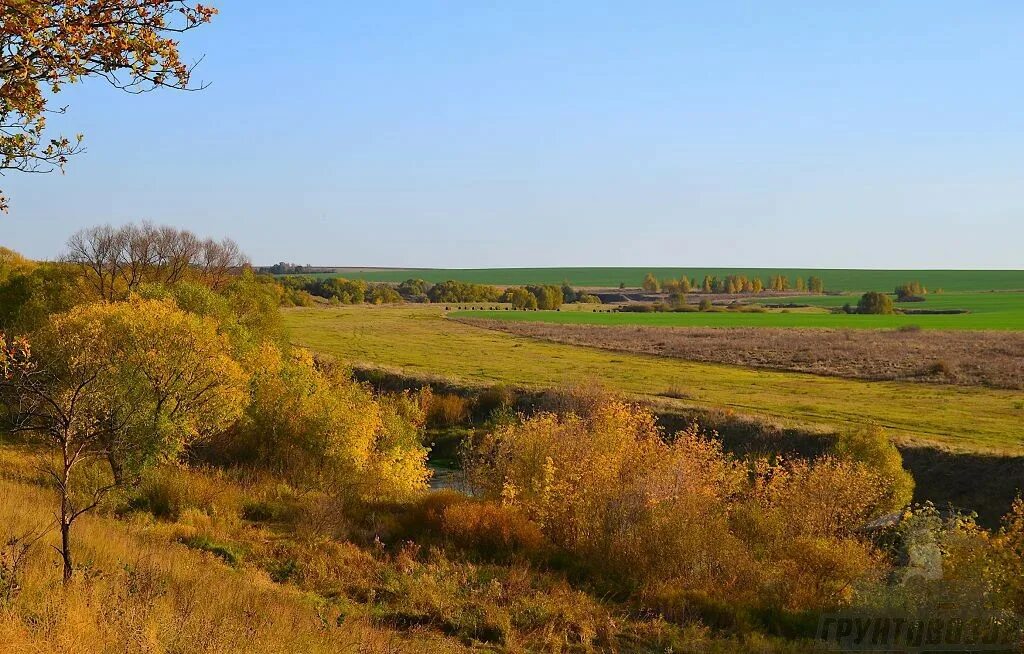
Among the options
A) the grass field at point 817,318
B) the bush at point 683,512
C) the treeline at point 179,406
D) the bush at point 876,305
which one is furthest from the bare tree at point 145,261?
the bush at point 876,305

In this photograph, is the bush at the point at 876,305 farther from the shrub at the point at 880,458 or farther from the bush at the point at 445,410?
the shrub at the point at 880,458

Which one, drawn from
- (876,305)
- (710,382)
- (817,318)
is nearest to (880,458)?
(710,382)

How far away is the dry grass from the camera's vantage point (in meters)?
71.8

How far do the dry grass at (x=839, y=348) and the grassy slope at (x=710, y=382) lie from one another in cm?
485

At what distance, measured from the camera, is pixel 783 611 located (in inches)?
656

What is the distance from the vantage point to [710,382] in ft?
228

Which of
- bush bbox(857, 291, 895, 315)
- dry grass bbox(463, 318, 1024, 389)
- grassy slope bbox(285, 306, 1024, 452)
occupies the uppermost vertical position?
bush bbox(857, 291, 895, 315)

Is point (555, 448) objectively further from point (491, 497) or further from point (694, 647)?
point (694, 647)

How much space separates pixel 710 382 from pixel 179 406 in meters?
52.6

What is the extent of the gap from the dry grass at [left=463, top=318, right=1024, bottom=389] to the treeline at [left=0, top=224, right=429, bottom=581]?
158 ft

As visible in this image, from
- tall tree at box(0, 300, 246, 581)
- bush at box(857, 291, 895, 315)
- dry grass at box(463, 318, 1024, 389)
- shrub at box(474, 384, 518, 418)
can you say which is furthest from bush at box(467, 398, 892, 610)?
bush at box(857, 291, 895, 315)

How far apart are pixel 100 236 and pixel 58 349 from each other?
2061 inches

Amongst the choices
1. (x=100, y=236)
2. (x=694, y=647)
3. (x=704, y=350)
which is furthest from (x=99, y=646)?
(x=704, y=350)

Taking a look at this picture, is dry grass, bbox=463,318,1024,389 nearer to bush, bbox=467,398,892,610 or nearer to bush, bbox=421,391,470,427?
bush, bbox=421,391,470,427
